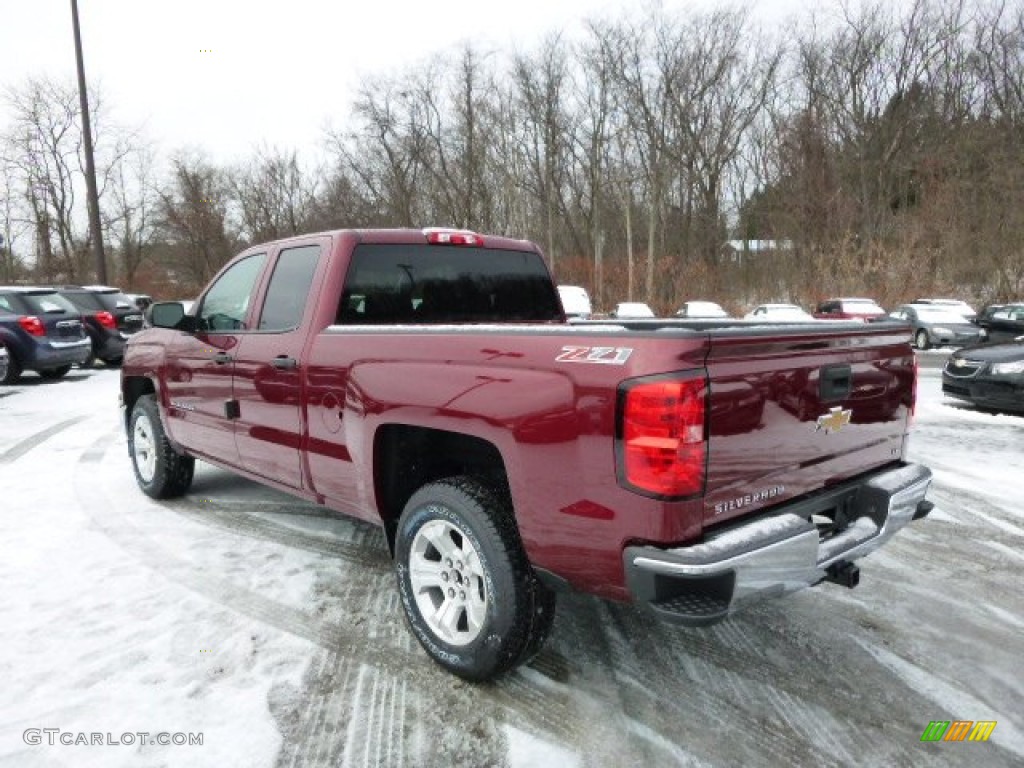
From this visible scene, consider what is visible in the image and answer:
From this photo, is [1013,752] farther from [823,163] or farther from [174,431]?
[823,163]

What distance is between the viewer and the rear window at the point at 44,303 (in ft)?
39.8

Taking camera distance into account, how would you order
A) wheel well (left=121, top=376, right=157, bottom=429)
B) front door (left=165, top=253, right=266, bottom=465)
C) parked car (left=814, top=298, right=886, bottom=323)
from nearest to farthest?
front door (left=165, top=253, right=266, bottom=465) < wheel well (left=121, top=376, right=157, bottom=429) < parked car (left=814, top=298, right=886, bottom=323)

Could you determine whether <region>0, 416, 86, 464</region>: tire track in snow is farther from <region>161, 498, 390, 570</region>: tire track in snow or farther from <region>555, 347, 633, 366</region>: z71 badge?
<region>555, 347, 633, 366</region>: z71 badge

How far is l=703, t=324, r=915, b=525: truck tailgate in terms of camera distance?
2.18 metres

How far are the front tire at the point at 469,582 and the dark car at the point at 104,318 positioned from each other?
13521mm

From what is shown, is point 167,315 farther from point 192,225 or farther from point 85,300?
point 192,225

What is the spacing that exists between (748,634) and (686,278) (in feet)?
120

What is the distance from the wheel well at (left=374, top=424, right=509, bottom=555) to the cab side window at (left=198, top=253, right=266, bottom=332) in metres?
1.48

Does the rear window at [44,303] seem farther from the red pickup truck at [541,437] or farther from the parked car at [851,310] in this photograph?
the parked car at [851,310]

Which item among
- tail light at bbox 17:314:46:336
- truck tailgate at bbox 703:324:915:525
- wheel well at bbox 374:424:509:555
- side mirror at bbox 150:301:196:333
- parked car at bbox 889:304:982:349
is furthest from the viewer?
parked car at bbox 889:304:982:349

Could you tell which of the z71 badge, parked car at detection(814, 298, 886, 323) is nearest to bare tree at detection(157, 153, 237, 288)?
parked car at detection(814, 298, 886, 323)

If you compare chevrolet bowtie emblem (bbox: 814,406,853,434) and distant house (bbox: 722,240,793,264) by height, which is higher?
distant house (bbox: 722,240,793,264)

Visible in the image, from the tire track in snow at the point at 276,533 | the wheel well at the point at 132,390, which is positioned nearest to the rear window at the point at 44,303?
the wheel well at the point at 132,390

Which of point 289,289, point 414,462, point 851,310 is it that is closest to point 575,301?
point 851,310
